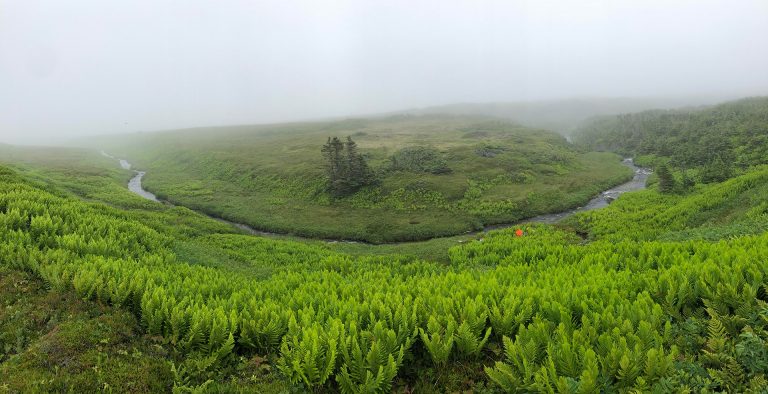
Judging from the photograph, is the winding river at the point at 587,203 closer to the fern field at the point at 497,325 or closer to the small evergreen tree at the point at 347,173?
the small evergreen tree at the point at 347,173

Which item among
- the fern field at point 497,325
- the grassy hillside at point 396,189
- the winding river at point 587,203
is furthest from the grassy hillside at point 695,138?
the fern field at point 497,325

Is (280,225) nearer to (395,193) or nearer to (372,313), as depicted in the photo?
(395,193)

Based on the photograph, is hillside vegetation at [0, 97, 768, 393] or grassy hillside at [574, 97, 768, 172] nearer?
hillside vegetation at [0, 97, 768, 393]

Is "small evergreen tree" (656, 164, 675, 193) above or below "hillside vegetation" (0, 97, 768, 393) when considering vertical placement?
below

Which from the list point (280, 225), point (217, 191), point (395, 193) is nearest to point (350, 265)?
point (280, 225)

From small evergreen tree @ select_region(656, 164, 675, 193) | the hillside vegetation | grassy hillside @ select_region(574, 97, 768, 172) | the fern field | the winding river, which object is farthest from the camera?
grassy hillside @ select_region(574, 97, 768, 172)

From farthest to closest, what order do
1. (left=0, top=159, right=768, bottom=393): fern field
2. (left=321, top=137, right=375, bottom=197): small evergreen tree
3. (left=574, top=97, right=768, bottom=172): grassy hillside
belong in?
(left=574, top=97, right=768, bottom=172): grassy hillside → (left=321, top=137, right=375, bottom=197): small evergreen tree → (left=0, top=159, right=768, bottom=393): fern field

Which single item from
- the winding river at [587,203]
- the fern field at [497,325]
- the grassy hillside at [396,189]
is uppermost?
the fern field at [497,325]

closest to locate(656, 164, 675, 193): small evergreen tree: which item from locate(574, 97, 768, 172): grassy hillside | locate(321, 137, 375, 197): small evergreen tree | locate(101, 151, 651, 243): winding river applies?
locate(574, 97, 768, 172): grassy hillside

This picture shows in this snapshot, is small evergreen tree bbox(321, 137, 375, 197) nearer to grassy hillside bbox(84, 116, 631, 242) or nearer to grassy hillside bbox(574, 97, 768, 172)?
grassy hillside bbox(84, 116, 631, 242)

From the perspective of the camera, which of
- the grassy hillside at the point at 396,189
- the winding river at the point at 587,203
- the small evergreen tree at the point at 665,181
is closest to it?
the small evergreen tree at the point at 665,181

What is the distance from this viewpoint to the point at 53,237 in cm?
1465

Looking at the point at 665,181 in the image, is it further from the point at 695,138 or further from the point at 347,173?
the point at 695,138

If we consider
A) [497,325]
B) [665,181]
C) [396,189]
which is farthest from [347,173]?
[497,325]
